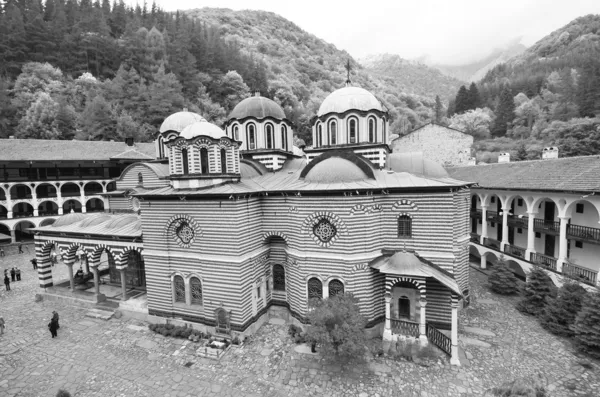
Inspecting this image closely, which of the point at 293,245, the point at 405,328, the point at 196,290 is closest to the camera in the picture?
the point at 405,328

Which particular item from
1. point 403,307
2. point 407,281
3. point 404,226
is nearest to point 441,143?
point 404,226

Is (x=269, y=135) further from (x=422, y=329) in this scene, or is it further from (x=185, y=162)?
(x=422, y=329)

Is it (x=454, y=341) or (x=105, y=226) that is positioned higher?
(x=105, y=226)

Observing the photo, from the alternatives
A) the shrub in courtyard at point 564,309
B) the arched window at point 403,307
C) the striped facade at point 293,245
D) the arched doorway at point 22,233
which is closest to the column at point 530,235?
the shrub in courtyard at point 564,309

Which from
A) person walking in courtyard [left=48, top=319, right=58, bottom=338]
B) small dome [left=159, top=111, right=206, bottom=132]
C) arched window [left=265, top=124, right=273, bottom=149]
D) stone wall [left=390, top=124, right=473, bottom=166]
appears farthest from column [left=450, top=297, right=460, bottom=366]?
stone wall [left=390, top=124, right=473, bottom=166]

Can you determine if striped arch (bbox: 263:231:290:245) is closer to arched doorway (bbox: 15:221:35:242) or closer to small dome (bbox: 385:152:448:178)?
small dome (bbox: 385:152:448:178)

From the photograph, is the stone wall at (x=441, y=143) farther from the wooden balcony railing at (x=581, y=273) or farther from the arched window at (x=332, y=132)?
A: the arched window at (x=332, y=132)
